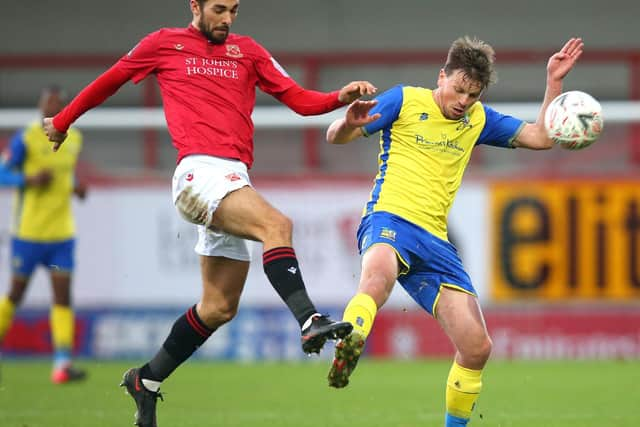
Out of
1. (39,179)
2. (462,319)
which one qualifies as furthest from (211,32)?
(39,179)

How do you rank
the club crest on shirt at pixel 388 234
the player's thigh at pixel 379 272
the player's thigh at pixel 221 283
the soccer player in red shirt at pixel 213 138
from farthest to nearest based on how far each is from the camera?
the player's thigh at pixel 221 283, the club crest on shirt at pixel 388 234, the soccer player in red shirt at pixel 213 138, the player's thigh at pixel 379 272

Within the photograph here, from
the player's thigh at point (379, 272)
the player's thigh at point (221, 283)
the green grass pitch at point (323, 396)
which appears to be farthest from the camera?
the green grass pitch at point (323, 396)

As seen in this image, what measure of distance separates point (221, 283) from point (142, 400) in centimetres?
79

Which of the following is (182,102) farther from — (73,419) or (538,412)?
(538,412)

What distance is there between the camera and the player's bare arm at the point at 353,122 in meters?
5.89

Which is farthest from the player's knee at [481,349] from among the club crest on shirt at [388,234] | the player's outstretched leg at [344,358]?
the player's outstretched leg at [344,358]

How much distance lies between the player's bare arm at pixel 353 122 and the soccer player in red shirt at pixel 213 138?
62 mm

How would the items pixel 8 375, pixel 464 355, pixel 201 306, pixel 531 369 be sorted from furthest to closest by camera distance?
pixel 531 369 → pixel 8 375 → pixel 201 306 → pixel 464 355

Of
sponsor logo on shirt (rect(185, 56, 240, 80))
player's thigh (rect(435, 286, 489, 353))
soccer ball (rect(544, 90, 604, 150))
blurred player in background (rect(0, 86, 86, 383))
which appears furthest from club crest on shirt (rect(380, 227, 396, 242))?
blurred player in background (rect(0, 86, 86, 383))

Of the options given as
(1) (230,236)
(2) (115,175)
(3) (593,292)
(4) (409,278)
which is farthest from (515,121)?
(2) (115,175)

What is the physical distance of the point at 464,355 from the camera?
6.13 metres

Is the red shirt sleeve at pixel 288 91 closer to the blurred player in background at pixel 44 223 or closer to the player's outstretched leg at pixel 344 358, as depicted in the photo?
the player's outstretched leg at pixel 344 358

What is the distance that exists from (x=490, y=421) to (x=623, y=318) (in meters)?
5.50

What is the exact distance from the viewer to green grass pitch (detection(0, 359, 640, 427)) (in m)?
7.63
